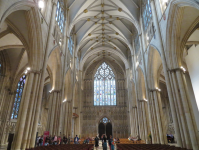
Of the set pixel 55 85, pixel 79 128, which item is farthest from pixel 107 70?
pixel 55 85

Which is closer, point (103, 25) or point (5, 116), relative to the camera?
point (5, 116)

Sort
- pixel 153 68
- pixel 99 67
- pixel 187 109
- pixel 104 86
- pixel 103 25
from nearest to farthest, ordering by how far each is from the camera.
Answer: pixel 187 109 → pixel 153 68 → pixel 103 25 → pixel 104 86 → pixel 99 67

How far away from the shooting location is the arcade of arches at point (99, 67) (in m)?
8.92

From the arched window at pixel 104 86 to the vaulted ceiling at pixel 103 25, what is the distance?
2.61 m

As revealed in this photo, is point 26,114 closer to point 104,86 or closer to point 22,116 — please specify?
point 22,116

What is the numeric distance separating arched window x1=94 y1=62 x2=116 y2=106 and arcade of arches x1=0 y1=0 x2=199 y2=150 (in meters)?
0.19

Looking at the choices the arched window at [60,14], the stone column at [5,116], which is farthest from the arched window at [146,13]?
the stone column at [5,116]

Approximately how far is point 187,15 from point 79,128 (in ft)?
68.1

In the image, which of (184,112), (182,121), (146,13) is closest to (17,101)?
(146,13)

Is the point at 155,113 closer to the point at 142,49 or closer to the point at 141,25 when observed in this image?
the point at 142,49

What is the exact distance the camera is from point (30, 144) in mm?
8414

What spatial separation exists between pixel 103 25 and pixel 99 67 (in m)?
11.0

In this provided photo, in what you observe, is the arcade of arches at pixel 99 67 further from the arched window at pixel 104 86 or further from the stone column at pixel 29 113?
the arched window at pixel 104 86

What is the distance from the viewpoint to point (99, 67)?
30.9 meters
